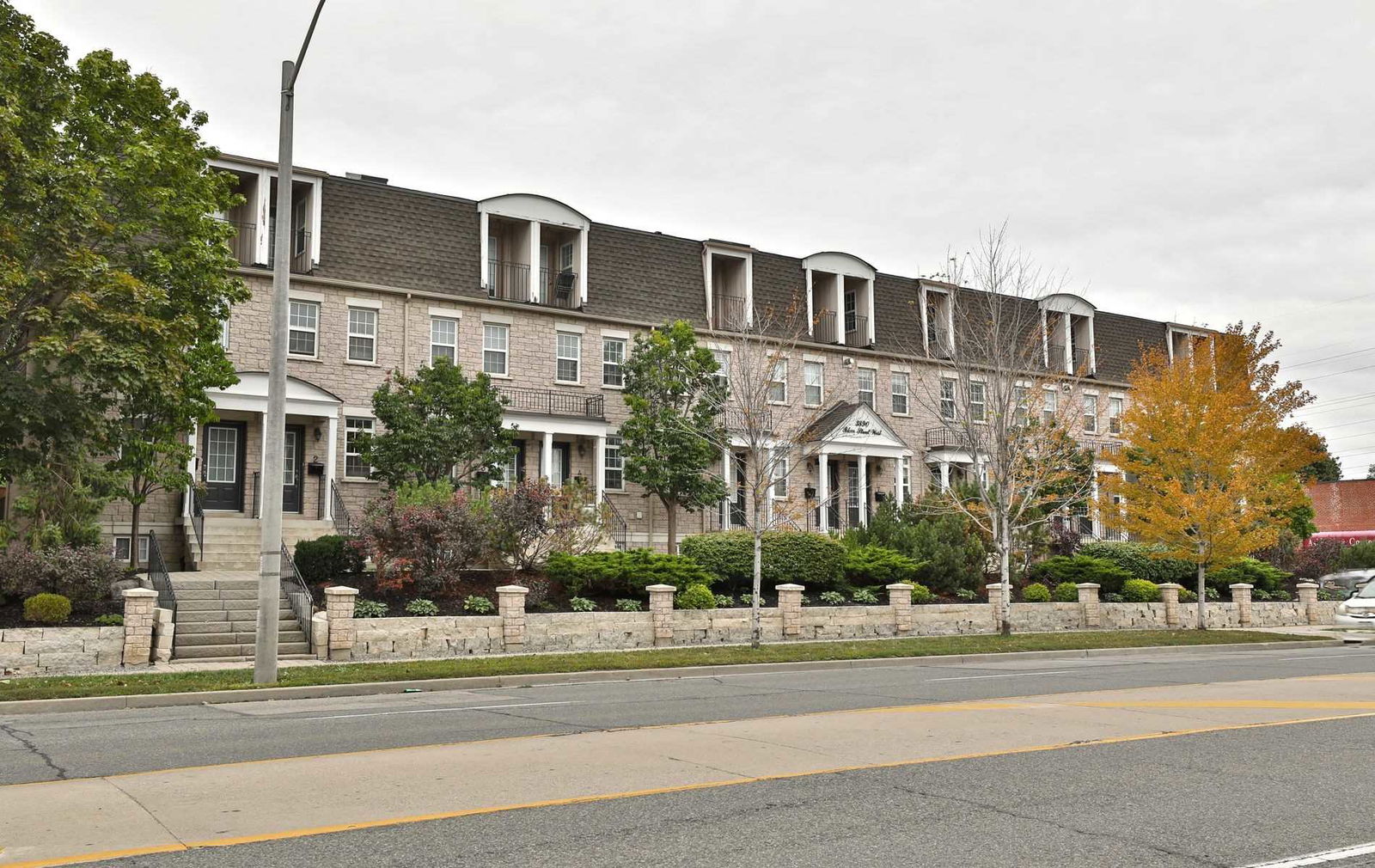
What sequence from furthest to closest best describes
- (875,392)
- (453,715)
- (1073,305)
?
(1073,305) < (875,392) < (453,715)

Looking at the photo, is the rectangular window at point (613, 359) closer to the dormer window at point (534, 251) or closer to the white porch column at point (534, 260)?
the dormer window at point (534, 251)

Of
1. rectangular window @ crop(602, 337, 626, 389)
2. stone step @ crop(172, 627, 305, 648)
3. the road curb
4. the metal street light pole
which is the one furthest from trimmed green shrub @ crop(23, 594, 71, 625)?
rectangular window @ crop(602, 337, 626, 389)

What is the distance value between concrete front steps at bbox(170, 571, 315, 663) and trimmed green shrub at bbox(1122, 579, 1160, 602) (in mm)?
21875

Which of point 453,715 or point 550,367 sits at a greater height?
point 550,367

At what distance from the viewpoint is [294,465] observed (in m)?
29.2

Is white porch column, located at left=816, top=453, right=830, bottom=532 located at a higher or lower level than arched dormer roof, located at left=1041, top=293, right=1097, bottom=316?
lower

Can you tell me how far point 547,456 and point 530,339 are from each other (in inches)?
160

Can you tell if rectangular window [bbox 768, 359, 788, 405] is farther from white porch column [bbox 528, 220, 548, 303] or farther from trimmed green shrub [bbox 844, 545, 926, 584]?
trimmed green shrub [bbox 844, 545, 926, 584]

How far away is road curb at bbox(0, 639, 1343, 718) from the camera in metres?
13.6

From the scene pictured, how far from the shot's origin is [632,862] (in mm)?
5543

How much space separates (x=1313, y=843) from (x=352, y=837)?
5.05 m

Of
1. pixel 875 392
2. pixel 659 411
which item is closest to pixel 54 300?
pixel 659 411

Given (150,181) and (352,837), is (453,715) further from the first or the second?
(150,181)

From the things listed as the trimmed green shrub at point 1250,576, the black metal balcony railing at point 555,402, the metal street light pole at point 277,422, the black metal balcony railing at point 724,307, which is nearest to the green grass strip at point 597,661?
the metal street light pole at point 277,422
